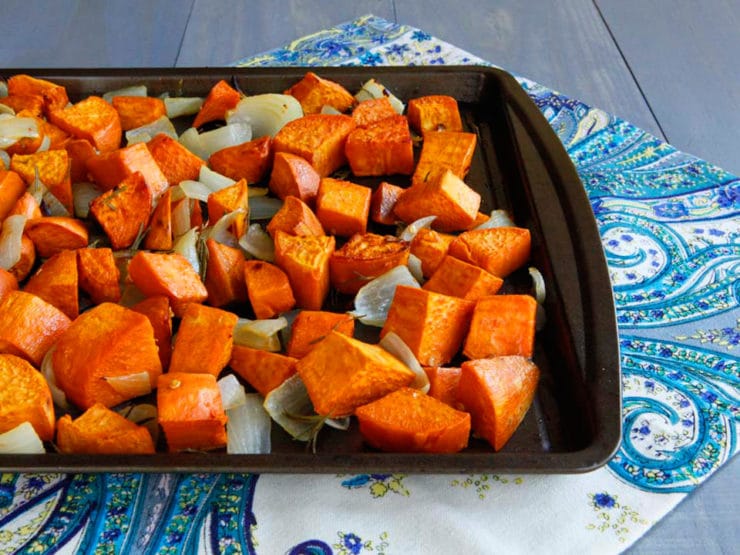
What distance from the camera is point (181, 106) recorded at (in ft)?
7.22

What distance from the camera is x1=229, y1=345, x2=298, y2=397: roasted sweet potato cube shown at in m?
1.45

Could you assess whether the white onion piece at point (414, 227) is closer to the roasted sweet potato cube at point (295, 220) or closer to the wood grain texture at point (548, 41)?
the roasted sweet potato cube at point (295, 220)

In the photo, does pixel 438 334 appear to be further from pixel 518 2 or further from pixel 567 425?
pixel 518 2

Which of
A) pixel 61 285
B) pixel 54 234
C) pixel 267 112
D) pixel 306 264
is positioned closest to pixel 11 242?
pixel 54 234

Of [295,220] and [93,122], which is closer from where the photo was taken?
[295,220]

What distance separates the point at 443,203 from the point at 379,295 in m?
0.32

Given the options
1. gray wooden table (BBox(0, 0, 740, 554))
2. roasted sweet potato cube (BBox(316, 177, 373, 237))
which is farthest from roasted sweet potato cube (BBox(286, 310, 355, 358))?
gray wooden table (BBox(0, 0, 740, 554))

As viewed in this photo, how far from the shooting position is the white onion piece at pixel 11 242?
5.52 ft

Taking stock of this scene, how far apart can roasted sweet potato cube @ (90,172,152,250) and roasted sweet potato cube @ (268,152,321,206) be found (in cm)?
31

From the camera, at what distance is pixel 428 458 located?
4.01 feet

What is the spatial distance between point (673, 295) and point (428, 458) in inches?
36.0

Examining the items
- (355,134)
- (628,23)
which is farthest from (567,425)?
(628,23)

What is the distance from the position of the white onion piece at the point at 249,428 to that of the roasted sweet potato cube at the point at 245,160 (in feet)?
2.38

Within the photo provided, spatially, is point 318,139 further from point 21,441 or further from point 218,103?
point 21,441
